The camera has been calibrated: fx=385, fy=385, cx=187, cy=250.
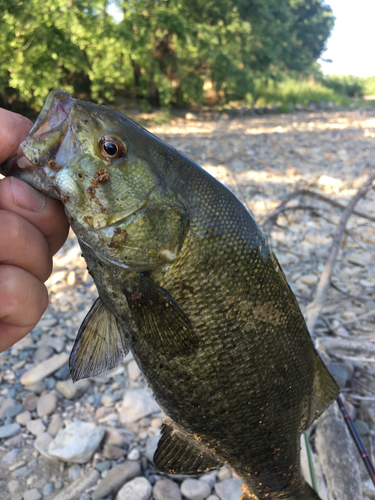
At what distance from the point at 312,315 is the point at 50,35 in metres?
9.94

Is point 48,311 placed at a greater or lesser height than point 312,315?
lesser

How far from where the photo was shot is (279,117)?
61.8 feet

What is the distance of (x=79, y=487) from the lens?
2.34 metres

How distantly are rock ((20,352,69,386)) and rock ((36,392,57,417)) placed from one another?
0.19 metres

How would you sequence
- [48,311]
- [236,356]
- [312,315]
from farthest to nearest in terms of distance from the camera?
[48,311], [312,315], [236,356]

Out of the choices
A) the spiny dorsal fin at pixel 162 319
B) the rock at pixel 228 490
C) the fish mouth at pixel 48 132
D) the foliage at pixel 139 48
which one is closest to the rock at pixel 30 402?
the rock at pixel 228 490

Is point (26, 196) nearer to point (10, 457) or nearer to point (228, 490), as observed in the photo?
point (10, 457)

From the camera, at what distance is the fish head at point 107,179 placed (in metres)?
1.34

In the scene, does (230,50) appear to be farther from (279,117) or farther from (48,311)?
(48,311)

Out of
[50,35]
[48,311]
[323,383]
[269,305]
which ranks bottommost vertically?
[48,311]

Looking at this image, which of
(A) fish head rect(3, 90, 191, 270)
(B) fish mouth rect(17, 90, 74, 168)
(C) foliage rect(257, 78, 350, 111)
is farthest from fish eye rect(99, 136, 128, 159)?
(C) foliage rect(257, 78, 350, 111)

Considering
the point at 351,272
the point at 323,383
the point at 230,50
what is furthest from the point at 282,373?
the point at 230,50

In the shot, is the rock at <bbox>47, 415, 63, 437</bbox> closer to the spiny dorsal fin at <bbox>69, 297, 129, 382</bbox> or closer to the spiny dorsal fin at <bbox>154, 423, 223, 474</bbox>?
the spiny dorsal fin at <bbox>154, 423, 223, 474</bbox>

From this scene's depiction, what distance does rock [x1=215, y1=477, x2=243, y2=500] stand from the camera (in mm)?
→ 2357
